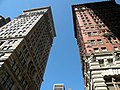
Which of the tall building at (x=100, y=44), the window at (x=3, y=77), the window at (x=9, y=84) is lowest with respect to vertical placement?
the window at (x=9, y=84)

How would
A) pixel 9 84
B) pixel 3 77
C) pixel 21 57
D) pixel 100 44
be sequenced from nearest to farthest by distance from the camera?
1. pixel 100 44
2. pixel 3 77
3. pixel 9 84
4. pixel 21 57

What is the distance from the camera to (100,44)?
124 ft

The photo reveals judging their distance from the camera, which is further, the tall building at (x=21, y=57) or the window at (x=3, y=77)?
the tall building at (x=21, y=57)

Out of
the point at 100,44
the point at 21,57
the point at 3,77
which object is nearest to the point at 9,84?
the point at 3,77

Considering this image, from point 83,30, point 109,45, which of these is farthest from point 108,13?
point 109,45

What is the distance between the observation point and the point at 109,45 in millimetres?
37281

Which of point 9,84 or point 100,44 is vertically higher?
point 100,44

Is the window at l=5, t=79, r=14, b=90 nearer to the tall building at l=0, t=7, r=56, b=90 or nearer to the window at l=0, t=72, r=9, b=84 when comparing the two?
Answer: the tall building at l=0, t=7, r=56, b=90

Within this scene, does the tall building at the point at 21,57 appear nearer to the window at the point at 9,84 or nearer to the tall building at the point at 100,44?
the window at the point at 9,84

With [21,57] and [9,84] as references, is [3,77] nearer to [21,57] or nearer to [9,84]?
[9,84]

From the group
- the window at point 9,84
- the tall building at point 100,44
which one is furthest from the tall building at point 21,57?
the tall building at point 100,44

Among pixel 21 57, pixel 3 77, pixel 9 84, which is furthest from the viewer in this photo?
pixel 21 57

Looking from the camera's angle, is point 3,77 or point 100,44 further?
point 3,77

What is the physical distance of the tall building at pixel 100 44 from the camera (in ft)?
83.7
